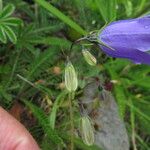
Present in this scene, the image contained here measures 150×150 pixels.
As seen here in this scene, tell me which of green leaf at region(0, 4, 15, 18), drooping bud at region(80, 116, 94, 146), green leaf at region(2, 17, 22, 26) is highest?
green leaf at region(0, 4, 15, 18)

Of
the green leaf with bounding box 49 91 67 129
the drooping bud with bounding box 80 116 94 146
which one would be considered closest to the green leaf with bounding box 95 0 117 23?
the green leaf with bounding box 49 91 67 129

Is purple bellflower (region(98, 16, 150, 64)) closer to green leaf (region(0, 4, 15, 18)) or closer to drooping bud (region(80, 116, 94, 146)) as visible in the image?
drooping bud (region(80, 116, 94, 146))

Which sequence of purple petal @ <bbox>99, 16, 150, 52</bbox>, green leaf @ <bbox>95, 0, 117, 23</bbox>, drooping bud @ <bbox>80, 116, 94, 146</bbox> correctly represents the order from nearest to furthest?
purple petal @ <bbox>99, 16, 150, 52</bbox> → drooping bud @ <bbox>80, 116, 94, 146</bbox> → green leaf @ <bbox>95, 0, 117, 23</bbox>

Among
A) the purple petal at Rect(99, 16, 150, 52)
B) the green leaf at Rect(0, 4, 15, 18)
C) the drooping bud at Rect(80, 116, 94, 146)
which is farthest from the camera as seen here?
the green leaf at Rect(0, 4, 15, 18)

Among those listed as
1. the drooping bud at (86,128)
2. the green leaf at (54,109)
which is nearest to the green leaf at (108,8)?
the green leaf at (54,109)

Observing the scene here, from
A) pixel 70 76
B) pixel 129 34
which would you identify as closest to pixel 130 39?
pixel 129 34

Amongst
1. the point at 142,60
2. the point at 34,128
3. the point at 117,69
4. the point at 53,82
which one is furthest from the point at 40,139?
the point at 142,60

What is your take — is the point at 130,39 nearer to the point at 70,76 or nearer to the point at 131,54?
the point at 131,54

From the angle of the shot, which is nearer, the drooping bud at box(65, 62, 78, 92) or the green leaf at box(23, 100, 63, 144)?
the drooping bud at box(65, 62, 78, 92)
